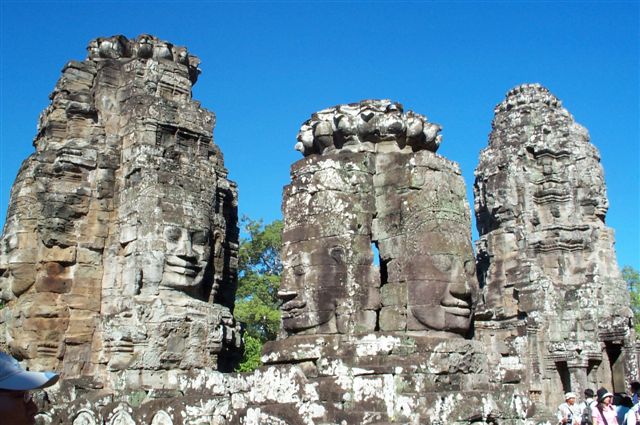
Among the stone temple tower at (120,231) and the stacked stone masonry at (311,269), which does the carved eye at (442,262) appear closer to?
the stacked stone masonry at (311,269)

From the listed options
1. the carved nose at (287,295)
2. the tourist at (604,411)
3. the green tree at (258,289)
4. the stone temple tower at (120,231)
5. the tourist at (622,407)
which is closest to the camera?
the carved nose at (287,295)

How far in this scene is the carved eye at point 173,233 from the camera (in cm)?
1070

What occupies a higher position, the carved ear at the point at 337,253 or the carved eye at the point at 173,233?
the carved eye at the point at 173,233

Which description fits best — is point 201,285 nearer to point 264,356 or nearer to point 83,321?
point 83,321

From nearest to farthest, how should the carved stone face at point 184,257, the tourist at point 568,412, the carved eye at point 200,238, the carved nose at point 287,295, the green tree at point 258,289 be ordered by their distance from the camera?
the carved nose at point 287,295, the carved stone face at point 184,257, the carved eye at point 200,238, the tourist at point 568,412, the green tree at point 258,289

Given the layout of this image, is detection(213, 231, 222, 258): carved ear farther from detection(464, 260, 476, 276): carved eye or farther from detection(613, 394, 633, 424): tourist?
detection(613, 394, 633, 424): tourist

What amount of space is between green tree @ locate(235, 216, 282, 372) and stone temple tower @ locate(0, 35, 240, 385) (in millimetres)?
15419

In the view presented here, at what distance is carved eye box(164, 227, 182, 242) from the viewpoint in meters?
10.7

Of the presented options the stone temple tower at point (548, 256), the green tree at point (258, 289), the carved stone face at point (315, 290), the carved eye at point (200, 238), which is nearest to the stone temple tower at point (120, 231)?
the carved eye at point (200, 238)

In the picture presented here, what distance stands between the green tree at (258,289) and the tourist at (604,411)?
18.1m

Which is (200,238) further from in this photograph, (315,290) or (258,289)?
(258,289)

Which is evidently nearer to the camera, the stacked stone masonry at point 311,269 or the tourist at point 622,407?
the stacked stone masonry at point 311,269

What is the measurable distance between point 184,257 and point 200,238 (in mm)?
428

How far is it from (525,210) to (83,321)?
12.2 metres
